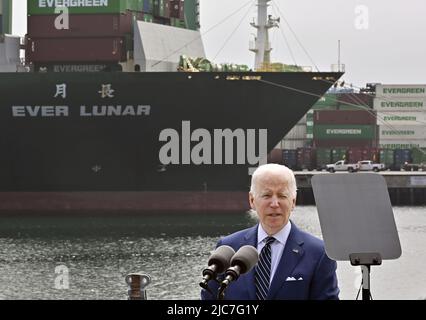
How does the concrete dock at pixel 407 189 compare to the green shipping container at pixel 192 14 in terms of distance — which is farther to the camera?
the concrete dock at pixel 407 189

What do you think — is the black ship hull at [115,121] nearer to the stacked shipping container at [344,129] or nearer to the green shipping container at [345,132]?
the stacked shipping container at [344,129]

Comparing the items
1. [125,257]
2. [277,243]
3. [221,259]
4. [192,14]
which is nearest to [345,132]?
[192,14]

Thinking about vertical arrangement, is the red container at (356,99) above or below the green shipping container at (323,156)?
above

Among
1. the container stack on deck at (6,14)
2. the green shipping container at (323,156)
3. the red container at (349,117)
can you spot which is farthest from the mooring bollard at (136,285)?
the red container at (349,117)

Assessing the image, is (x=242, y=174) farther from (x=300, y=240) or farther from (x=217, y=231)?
(x=300, y=240)

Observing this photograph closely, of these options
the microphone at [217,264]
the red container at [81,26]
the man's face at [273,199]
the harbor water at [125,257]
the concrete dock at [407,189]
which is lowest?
the concrete dock at [407,189]

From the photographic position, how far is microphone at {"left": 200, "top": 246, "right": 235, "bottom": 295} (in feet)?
13.7

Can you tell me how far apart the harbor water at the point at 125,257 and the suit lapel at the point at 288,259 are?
9.88 metres

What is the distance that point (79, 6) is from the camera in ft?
139

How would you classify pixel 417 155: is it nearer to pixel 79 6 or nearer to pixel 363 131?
pixel 363 131

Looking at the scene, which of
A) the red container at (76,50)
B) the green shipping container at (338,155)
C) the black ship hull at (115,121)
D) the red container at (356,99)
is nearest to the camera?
the black ship hull at (115,121)

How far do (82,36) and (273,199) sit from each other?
37440 mm

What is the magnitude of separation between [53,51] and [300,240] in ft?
125

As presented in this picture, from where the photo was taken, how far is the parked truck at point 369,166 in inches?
2964
